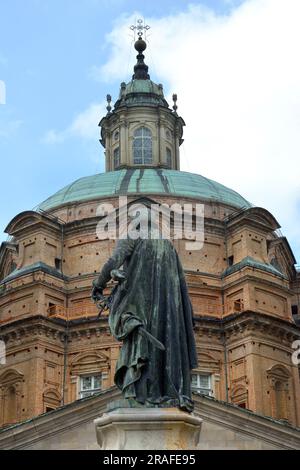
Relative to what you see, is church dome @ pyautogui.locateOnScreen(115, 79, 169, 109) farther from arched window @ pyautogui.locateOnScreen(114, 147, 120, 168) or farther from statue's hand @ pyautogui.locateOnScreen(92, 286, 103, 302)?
statue's hand @ pyautogui.locateOnScreen(92, 286, 103, 302)

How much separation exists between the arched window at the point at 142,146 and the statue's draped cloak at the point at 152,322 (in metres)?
50.5

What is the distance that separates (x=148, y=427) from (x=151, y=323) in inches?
61.7

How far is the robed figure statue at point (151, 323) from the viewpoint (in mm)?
11914

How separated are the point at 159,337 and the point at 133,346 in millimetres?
402

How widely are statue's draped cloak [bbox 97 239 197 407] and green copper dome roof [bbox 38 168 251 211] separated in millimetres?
41854

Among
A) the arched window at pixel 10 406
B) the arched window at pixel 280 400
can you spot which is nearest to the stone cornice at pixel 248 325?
the arched window at pixel 280 400

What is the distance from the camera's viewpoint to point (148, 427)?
448 inches

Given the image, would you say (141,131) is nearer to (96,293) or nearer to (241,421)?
(241,421)

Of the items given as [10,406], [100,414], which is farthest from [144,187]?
[100,414]

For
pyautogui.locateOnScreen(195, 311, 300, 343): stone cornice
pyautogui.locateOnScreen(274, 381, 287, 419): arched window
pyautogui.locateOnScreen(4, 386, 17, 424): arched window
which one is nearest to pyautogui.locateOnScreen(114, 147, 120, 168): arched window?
pyautogui.locateOnScreen(195, 311, 300, 343): stone cornice
